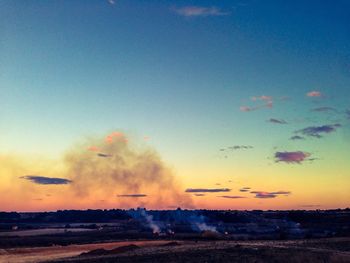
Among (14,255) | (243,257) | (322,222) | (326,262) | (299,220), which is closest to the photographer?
(326,262)

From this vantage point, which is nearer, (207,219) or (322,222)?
(322,222)

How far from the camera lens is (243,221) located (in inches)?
7165

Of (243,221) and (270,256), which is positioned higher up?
(243,221)

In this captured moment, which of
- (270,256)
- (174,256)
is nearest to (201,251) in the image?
(174,256)

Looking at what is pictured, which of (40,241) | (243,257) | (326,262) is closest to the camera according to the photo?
(326,262)

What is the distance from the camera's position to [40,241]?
108 meters

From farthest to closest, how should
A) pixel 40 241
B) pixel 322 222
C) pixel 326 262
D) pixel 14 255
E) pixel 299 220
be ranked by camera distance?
pixel 299 220 < pixel 322 222 < pixel 40 241 < pixel 14 255 < pixel 326 262

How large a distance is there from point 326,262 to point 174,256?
20754mm

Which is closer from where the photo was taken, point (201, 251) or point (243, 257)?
point (243, 257)

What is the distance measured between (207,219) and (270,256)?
12693 cm

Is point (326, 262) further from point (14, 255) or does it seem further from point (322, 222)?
point (322, 222)

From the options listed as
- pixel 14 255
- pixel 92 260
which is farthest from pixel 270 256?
pixel 14 255

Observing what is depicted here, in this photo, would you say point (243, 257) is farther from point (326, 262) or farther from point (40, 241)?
point (40, 241)

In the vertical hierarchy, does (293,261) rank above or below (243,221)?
below
